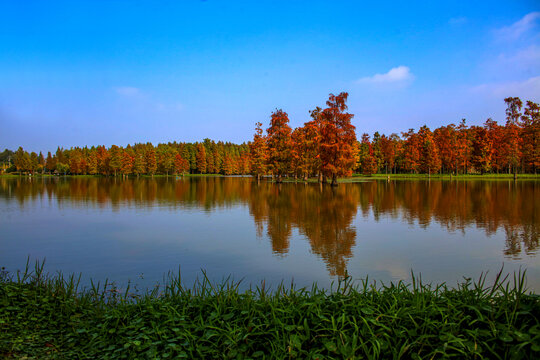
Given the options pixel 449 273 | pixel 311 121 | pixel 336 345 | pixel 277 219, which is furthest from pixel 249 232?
pixel 311 121

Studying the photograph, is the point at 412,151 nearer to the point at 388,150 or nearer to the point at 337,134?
the point at 388,150

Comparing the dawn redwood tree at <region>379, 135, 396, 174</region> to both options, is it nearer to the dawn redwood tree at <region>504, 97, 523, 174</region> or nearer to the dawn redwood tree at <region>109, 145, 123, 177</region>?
the dawn redwood tree at <region>504, 97, 523, 174</region>

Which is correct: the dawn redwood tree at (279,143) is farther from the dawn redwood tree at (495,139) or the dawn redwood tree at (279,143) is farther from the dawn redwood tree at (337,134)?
the dawn redwood tree at (495,139)

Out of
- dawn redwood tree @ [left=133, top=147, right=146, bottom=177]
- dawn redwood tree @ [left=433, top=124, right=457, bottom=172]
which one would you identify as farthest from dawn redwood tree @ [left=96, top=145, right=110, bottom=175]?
dawn redwood tree @ [left=433, top=124, right=457, bottom=172]

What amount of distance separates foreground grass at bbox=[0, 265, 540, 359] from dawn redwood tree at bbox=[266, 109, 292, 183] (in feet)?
162

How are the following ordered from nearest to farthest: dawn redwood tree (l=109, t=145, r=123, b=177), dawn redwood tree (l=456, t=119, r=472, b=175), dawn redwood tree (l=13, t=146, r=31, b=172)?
dawn redwood tree (l=456, t=119, r=472, b=175) → dawn redwood tree (l=109, t=145, r=123, b=177) → dawn redwood tree (l=13, t=146, r=31, b=172)

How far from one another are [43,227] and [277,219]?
9967 millimetres

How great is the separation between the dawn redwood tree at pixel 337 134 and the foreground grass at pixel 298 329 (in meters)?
40.0

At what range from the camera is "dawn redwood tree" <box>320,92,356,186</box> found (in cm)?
4395

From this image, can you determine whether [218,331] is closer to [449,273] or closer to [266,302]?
[266,302]

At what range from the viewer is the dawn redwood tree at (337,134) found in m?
44.0

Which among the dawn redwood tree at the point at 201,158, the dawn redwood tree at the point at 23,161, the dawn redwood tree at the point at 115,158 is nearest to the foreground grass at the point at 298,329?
the dawn redwood tree at the point at 115,158

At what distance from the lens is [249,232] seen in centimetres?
1376

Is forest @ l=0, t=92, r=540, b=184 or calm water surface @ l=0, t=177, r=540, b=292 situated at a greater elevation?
forest @ l=0, t=92, r=540, b=184
